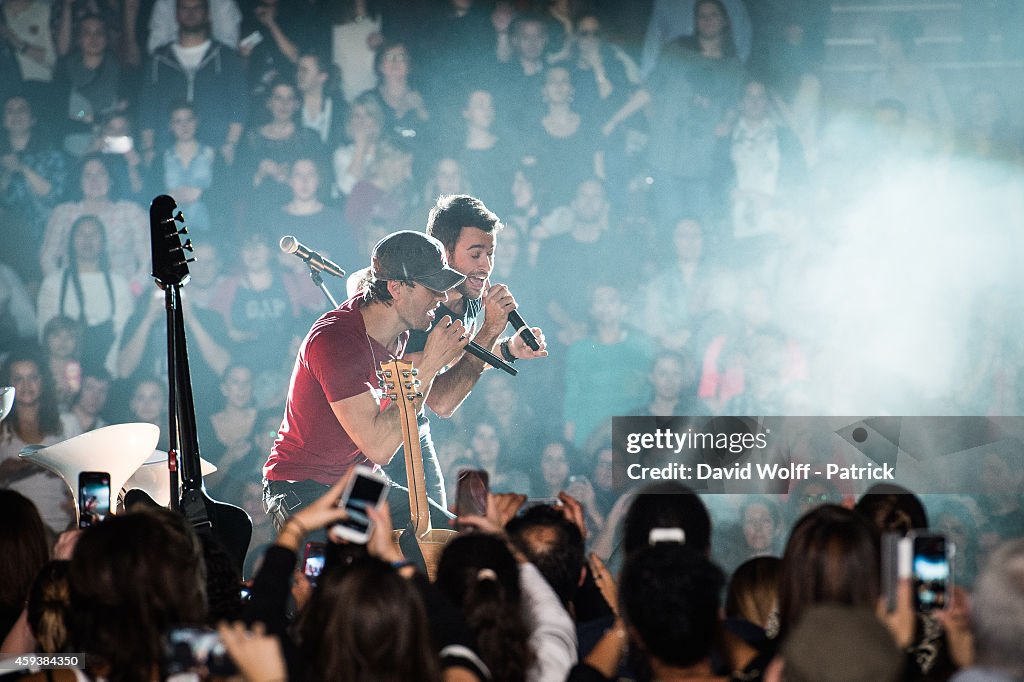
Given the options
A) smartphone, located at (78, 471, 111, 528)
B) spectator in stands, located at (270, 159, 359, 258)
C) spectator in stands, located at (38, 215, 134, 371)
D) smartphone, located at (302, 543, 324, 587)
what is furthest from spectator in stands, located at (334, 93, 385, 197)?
smartphone, located at (302, 543, 324, 587)

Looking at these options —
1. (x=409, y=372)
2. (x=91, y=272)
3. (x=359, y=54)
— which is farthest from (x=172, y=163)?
(x=409, y=372)

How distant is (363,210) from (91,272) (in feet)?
5.17

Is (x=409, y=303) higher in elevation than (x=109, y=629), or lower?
higher

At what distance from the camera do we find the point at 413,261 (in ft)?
Result: 21.1

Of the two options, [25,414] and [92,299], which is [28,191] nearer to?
[92,299]

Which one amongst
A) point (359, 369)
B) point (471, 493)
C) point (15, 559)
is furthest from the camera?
point (359, 369)

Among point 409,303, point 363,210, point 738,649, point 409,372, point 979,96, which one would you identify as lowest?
point 738,649

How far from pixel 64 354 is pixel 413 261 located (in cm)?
204

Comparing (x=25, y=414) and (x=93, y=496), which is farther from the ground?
(x=25, y=414)

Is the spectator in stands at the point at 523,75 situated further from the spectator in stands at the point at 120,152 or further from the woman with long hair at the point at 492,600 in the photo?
the woman with long hair at the point at 492,600

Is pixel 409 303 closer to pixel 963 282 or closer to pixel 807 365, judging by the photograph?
pixel 807 365

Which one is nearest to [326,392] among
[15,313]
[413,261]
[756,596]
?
[413,261]

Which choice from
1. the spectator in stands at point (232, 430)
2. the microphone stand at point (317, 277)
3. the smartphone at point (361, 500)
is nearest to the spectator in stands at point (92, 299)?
the spectator in stands at point (232, 430)

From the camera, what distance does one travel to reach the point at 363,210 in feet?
21.1
